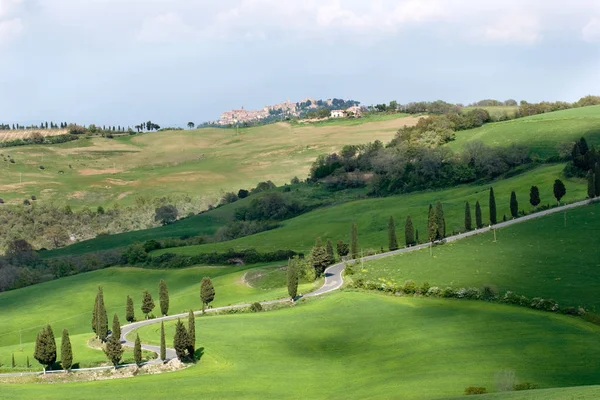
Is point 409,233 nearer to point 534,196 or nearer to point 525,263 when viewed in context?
point 534,196

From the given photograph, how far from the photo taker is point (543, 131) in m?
170

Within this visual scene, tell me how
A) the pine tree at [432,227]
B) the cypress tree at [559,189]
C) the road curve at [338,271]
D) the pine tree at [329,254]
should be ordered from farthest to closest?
the cypress tree at [559,189] → the pine tree at [329,254] → the pine tree at [432,227] → the road curve at [338,271]

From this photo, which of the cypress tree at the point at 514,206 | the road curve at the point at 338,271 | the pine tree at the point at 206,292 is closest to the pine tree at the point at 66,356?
the road curve at the point at 338,271

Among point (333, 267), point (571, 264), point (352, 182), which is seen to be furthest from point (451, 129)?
point (571, 264)

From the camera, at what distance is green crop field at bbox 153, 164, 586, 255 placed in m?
124

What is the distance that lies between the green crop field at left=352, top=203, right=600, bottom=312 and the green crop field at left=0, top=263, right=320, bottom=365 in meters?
13.1

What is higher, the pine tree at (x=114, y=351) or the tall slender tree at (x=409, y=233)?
the tall slender tree at (x=409, y=233)

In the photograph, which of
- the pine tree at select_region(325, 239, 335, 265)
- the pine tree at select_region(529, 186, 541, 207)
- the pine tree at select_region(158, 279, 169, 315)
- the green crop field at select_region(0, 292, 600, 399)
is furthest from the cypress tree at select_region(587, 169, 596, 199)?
the pine tree at select_region(158, 279, 169, 315)

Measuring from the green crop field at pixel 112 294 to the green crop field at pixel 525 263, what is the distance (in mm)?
13108

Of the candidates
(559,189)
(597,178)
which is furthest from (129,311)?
(597,178)

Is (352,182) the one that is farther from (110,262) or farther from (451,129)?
(110,262)

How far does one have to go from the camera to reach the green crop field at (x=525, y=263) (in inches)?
3317

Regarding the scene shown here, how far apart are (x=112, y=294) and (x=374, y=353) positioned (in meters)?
54.9

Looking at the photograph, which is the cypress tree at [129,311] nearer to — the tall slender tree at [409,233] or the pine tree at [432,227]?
the tall slender tree at [409,233]
